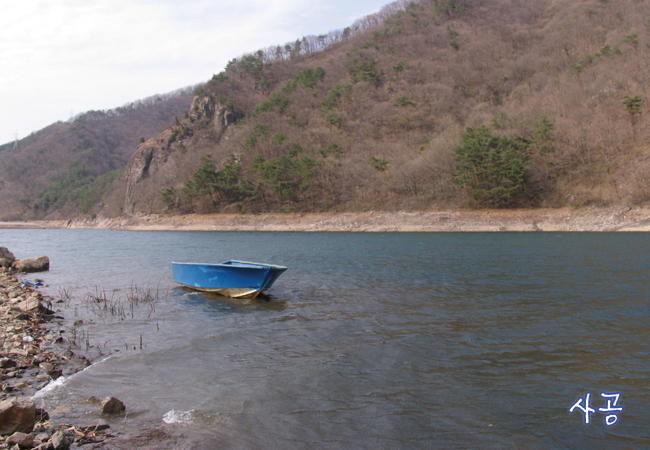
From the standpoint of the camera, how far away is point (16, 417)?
3932 millimetres

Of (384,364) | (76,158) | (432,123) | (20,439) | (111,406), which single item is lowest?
(384,364)

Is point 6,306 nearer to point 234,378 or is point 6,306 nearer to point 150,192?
→ point 234,378

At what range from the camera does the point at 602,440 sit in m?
4.28

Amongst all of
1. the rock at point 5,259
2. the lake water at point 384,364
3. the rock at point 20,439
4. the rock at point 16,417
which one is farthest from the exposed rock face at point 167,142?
the rock at point 20,439

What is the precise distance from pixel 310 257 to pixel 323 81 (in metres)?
79.6

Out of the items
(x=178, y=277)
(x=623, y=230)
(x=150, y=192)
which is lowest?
(x=623, y=230)

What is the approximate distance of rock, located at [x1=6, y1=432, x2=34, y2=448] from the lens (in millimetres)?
3675

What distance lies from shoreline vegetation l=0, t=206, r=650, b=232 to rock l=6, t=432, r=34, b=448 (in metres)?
40.5

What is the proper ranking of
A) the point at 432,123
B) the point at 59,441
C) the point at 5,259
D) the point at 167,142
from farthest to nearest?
the point at 167,142, the point at 432,123, the point at 5,259, the point at 59,441

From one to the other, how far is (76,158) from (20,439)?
159557 millimetres

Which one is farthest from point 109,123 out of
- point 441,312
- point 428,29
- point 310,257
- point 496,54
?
point 441,312

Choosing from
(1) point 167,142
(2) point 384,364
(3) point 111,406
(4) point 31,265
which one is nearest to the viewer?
(3) point 111,406

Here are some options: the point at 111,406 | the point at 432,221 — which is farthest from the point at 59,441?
the point at 432,221

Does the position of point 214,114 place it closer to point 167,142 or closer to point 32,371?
point 167,142
